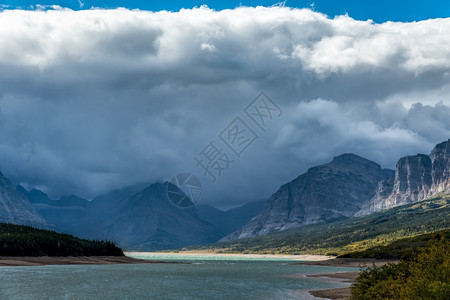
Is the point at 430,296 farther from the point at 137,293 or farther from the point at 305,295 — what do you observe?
the point at 137,293

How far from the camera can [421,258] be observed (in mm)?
61531

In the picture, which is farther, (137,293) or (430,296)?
(137,293)

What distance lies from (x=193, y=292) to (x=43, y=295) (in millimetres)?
33961

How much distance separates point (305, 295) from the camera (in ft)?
369

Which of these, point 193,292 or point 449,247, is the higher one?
point 449,247

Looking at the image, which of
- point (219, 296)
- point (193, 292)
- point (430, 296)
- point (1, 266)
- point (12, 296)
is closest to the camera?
point (430, 296)

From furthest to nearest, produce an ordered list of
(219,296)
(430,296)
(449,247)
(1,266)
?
1. (1,266)
2. (219,296)
3. (449,247)
4. (430,296)

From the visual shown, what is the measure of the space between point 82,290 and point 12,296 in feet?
60.6

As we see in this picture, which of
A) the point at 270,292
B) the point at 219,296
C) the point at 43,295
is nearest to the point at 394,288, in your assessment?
the point at 219,296

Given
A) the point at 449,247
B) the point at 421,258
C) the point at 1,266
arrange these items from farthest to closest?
the point at 1,266, the point at 449,247, the point at 421,258

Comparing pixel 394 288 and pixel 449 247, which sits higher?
pixel 449 247

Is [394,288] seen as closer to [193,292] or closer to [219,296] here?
[219,296]

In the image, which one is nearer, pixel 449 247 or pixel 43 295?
pixel 449 247

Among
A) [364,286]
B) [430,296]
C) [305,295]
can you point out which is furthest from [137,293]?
[430,296]
